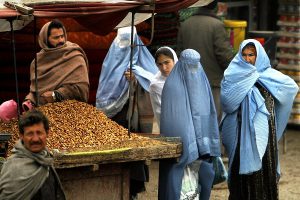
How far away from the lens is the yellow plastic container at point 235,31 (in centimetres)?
1141

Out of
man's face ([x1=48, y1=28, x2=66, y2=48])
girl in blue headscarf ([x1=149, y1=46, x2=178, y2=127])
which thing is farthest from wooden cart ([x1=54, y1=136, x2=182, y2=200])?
man's face ([x1=48, y1=28, x2=66, y2=48])

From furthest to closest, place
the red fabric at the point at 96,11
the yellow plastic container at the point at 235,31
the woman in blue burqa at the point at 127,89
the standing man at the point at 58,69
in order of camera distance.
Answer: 1. the yellow plastic container at the point at 235,31
2. the woman in blue burqa at the point at 127,89
3. the standing man at the point at 58,69
4. the red fabric at the point at 96,11

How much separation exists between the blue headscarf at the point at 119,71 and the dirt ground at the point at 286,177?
4.11 feet

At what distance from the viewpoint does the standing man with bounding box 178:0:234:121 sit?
33.6 feet

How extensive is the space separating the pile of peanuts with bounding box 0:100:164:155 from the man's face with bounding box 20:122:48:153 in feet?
3.01

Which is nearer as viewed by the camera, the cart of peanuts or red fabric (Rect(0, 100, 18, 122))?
the cart of peanuts

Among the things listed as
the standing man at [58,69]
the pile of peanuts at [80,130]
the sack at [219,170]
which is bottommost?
the sack at [219,170]

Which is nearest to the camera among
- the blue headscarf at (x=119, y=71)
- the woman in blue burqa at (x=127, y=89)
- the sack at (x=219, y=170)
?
the sack at (x=219, y=170)

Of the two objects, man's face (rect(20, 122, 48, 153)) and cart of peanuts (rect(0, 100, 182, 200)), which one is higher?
man's face (rect(20, 122, 48, 153))

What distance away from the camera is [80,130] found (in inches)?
276

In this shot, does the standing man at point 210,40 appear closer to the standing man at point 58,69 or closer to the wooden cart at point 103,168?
the standing man at point 58,69

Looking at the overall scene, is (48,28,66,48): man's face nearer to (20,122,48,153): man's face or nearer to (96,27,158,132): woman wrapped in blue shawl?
(96,27,158,132): woman wrapped in blue shawl

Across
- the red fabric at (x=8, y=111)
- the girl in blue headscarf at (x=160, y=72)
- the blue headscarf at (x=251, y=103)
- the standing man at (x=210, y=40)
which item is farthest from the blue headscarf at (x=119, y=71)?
the standing man at (x=210, y=40)

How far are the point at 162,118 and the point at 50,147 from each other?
116 cm
